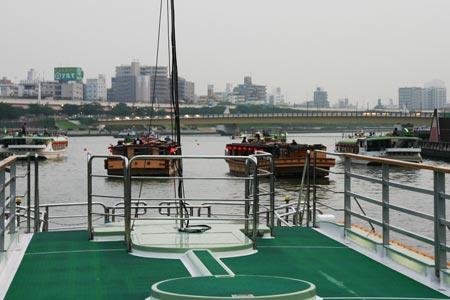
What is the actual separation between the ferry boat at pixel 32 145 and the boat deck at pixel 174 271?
6168 cm

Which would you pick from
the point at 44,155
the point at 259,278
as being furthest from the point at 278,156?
the point at 259,278

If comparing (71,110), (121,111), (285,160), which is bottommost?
(285,160)

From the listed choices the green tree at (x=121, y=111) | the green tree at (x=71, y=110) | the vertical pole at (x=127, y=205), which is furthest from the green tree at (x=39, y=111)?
the vertical pole at (x=127, y=205)

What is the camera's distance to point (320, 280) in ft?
23.1

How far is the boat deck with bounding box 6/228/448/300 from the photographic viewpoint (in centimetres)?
648

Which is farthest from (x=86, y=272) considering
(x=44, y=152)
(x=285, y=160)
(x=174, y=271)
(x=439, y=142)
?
(x=439, y=142)

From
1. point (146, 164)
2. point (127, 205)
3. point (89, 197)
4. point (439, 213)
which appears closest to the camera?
point (439, 213)

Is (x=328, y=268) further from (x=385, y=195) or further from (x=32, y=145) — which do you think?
(x=32, y=145)

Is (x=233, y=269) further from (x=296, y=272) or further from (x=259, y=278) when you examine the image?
(x=259, y=278)

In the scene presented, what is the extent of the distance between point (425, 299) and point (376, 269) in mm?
1316

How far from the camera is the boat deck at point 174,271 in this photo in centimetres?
648

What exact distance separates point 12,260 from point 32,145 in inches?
2634

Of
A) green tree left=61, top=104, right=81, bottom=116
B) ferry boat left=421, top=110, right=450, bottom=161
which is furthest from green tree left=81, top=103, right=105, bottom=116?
ferry boat left=421, top=110, right=450, bottom=161

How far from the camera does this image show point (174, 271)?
729cm
